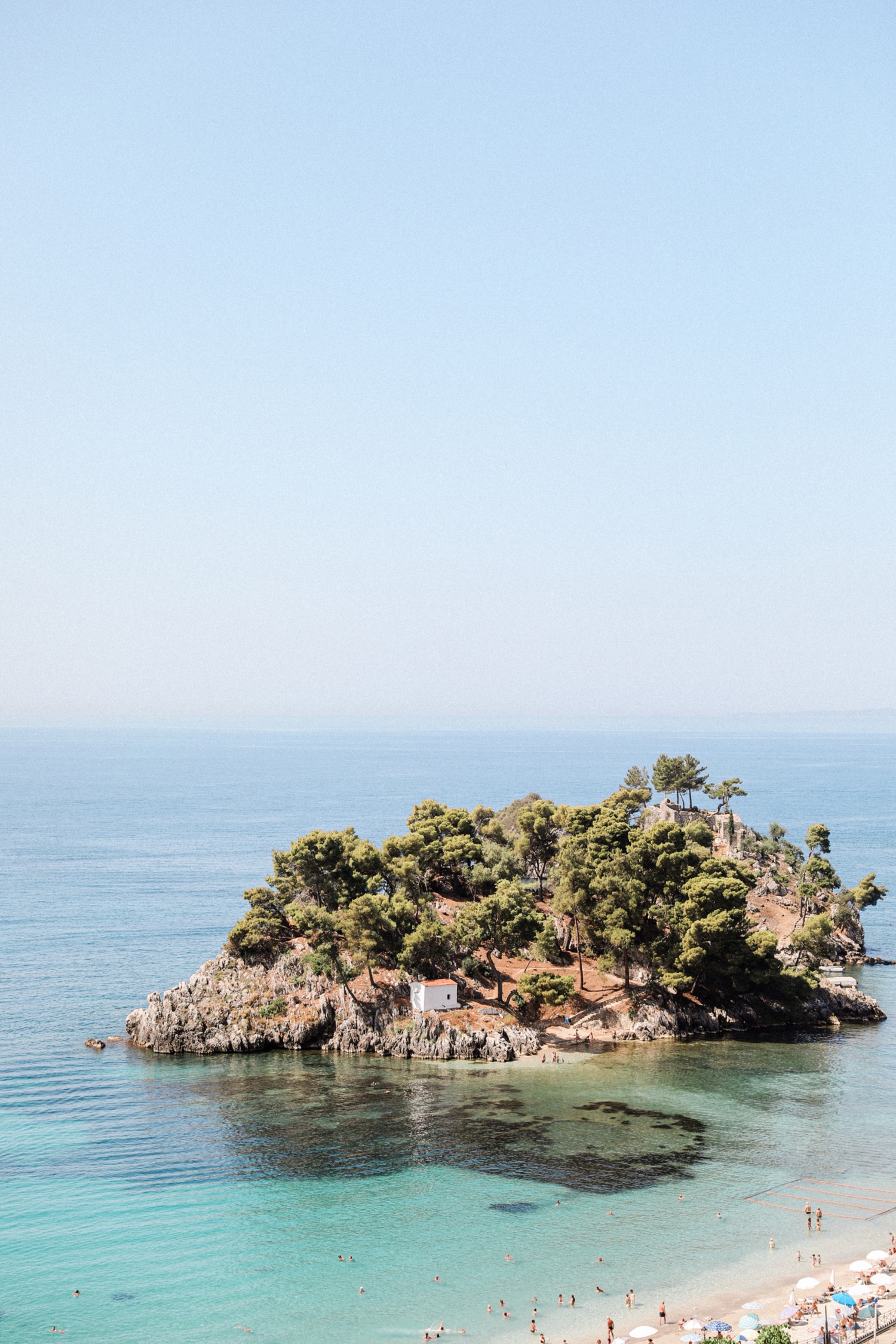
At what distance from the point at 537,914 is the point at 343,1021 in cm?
1996

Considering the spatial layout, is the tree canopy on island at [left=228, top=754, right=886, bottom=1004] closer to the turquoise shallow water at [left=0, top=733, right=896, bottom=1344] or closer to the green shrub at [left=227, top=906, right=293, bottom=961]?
the green shrub at [left=227, top=906, right=293, bottom=961]

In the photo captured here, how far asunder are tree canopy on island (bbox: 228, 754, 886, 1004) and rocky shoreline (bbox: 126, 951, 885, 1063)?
80.8 inches

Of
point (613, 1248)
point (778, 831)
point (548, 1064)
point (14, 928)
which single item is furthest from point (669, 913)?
point (14, 928)

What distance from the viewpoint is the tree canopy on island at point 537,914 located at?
93750mm

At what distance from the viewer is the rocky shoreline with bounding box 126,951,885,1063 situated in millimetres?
89125

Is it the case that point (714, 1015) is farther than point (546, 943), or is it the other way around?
point (714, 1015)

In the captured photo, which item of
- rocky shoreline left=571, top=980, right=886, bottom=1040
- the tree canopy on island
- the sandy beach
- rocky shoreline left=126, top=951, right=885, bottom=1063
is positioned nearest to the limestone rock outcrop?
rocky shoreline left=126, top=951, right=885, bottom=1063

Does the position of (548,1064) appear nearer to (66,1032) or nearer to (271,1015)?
(271,1015)

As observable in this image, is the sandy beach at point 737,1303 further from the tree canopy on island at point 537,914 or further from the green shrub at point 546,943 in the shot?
the green shrub at point 546,943

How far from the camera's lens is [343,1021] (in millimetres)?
90938

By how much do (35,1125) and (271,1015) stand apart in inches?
905

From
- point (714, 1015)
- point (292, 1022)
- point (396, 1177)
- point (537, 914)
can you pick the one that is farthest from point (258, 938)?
point (714, 1015)

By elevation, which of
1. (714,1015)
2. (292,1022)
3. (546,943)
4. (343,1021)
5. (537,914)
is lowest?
(714,1015)

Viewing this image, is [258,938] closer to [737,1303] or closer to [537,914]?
[537,914]
